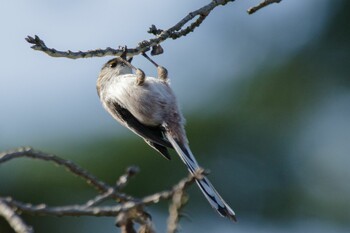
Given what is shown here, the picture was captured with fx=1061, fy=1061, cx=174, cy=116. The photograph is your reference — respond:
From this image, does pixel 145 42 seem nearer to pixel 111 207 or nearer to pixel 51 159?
pixel 51 159

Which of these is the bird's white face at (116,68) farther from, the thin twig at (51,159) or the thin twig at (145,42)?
the thin twig at (51,159)

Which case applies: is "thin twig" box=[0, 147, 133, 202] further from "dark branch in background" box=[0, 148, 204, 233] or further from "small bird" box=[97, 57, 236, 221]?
"small bird" box=[97, 57, 236, 221]

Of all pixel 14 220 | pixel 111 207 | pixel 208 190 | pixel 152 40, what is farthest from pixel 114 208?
pixel 208 190

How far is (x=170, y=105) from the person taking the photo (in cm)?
523

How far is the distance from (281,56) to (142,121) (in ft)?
21.9

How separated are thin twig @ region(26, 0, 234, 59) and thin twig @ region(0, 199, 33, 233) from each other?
111cm

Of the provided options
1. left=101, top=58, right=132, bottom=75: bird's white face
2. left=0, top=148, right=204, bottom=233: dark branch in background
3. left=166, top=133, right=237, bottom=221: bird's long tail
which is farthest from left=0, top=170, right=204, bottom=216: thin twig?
left=101, top=58, right=132, bottom=75: bird's white face

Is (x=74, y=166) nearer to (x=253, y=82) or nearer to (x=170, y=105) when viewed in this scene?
(x=170, y=105)

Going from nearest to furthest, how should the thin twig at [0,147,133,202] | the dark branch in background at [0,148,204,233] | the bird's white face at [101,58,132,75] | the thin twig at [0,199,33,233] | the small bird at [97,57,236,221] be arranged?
the thin twig at [0,199,33,233], the dark branch in background at [0,148,204,233], the thin twig at [0,147,133,202], the small bird at [97,57,236,221], the bird's white face at [101,58,132,75]

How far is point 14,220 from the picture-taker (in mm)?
2629

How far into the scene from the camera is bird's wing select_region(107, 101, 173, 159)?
17.1 feet

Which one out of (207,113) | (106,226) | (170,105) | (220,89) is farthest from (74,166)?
(220,89)

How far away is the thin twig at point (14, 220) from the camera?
8.26 ft

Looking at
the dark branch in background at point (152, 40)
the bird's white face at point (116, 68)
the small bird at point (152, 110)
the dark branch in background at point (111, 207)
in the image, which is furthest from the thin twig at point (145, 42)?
the bird's white face at point (116, 68)
